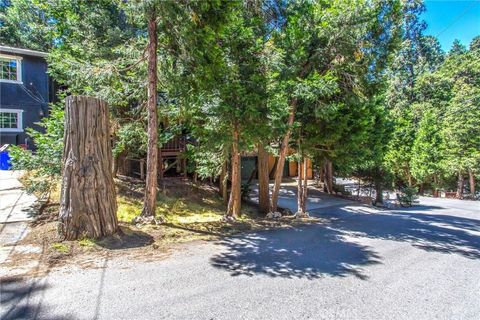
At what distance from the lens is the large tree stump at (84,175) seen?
16.3ft

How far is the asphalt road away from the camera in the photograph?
316cm

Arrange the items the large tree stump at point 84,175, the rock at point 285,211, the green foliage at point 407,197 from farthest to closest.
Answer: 1. the green foliage at point 407,197
2. the rock at point 285,211
3. the large tree stump at point 84,175

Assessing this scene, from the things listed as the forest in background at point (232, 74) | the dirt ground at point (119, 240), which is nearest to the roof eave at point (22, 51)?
the forest in background at point (232, 74)

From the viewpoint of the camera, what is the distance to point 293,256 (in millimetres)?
5172

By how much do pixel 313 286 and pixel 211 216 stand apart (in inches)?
246

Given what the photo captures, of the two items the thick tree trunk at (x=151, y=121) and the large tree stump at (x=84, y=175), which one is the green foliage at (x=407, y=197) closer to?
the thick tree trunk at (x=151, y=121)

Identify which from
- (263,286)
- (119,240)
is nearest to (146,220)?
(119,240)

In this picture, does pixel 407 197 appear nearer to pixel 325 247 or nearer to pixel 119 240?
pixel 325 247

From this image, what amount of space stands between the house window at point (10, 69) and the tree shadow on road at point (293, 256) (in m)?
14.3

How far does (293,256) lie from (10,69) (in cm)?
1592

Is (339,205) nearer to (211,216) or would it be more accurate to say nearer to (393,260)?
(211,216)

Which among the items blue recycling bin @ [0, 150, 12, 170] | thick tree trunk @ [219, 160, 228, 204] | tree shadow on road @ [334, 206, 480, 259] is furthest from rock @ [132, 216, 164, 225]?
blue recycling bin @ [0, 150, 12, 170]

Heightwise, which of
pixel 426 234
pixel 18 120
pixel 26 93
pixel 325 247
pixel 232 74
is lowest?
pixel 426 234

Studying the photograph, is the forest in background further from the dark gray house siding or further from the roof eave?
the dark gray house siding
